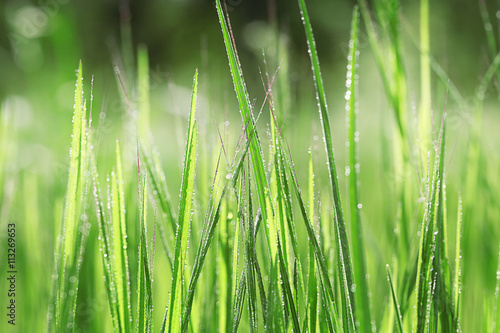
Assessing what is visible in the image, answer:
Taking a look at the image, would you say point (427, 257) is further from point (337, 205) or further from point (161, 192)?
point (161, 192)

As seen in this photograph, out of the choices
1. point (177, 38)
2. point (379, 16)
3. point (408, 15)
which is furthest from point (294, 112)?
point (408, 15)

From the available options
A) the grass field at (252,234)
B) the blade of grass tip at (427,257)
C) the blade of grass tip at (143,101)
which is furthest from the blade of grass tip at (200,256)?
the blade of grass tip at (143,101)

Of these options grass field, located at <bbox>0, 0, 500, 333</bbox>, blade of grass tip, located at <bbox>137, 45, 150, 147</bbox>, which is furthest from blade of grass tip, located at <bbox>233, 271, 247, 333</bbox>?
blade of grass tip, located at <bbox>137, 45, 150, 147</bbox>

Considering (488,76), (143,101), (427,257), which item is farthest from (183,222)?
(488,76)

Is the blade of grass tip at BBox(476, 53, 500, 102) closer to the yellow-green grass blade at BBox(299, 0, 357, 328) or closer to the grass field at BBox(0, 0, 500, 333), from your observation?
the grass field at BBox(0, 0, 500, 333)

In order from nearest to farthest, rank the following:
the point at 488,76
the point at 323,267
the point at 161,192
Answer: the point at 323,267 < the point at 161,192 < the point at 488,76

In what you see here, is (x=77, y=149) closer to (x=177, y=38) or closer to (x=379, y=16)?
(x=379, y=16)
